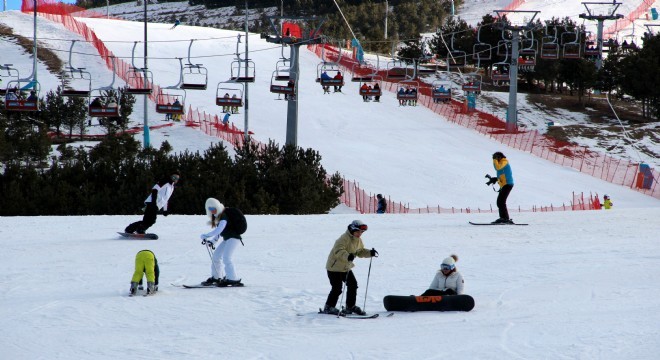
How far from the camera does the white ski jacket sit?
12393 mm

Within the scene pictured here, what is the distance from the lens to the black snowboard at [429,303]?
1214 centimetres

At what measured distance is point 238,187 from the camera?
30531 millimetres

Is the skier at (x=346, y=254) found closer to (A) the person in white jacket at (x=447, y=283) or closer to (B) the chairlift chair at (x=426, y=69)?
(A) the person in white jacket at (x=447, y=283)

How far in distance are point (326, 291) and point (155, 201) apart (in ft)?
19.3

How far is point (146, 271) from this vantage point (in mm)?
13172

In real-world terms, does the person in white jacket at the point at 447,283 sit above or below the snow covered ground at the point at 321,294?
above

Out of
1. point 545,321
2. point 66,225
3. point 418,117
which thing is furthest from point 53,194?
point 418,117

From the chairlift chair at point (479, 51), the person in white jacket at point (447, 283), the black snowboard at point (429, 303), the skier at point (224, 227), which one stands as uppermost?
the chairlift chair at point (479, 51)

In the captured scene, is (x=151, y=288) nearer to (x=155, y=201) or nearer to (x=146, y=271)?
(x=146, y=271)

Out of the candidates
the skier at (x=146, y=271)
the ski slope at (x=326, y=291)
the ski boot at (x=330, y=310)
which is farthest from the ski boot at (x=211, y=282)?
the ski boot at (x=330, y=310)

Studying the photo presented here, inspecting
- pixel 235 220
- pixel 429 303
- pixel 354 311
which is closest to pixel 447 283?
pixel 429 303

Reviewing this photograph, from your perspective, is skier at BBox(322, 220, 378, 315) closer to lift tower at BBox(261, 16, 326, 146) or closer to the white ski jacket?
the white ski jacket

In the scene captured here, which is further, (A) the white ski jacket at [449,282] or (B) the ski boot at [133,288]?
(B) the ski boot at [133,288]

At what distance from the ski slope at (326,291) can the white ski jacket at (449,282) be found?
1.23ft
